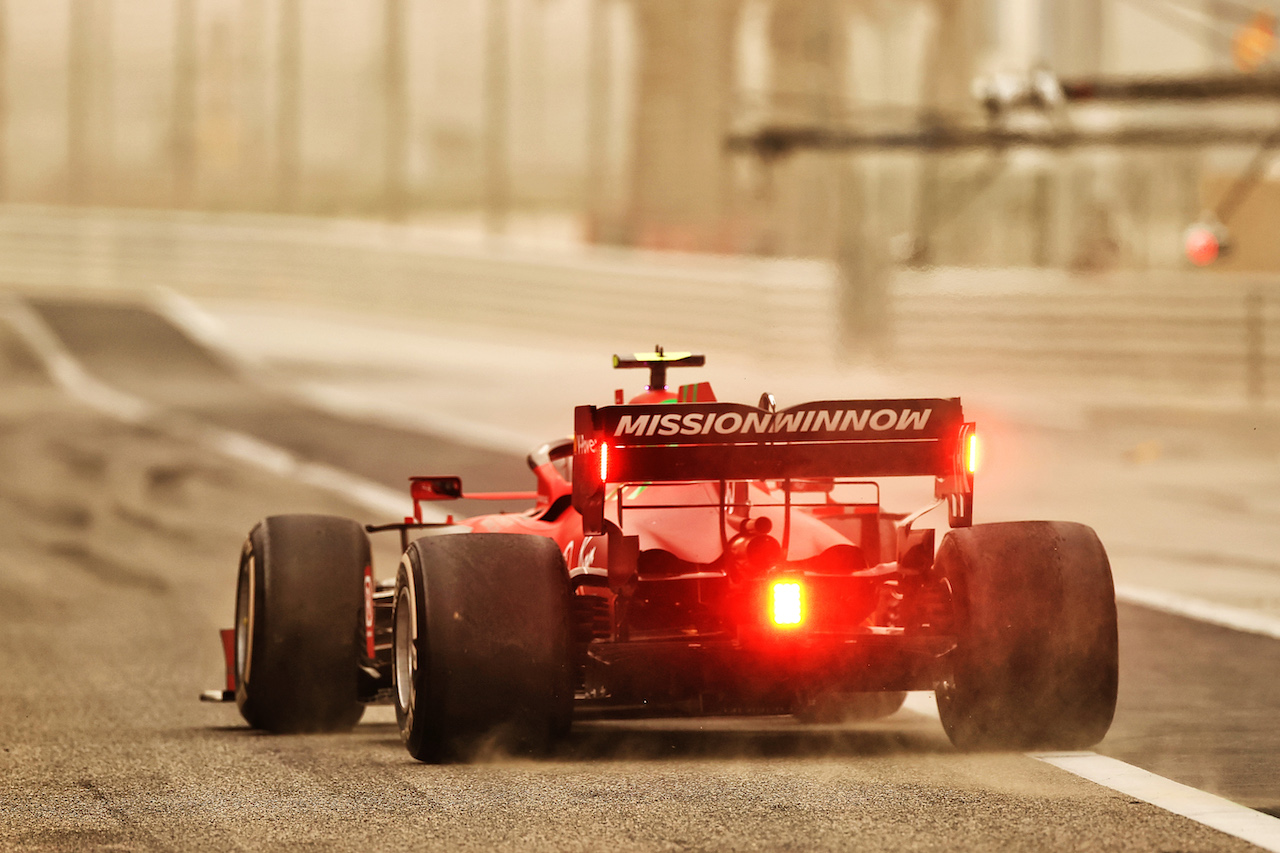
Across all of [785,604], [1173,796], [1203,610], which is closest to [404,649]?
[785,604]

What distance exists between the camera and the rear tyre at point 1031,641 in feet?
24.2

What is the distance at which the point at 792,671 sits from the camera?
24.3 ft

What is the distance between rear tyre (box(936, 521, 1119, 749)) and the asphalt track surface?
169 mm

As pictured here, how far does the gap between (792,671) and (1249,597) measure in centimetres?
635

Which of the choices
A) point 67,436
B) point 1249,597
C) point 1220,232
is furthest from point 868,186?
point 1249,597

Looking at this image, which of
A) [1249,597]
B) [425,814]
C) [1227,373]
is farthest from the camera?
[1227,373]

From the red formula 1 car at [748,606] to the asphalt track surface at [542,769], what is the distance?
0.74 ft

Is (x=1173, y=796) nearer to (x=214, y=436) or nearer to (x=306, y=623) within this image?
(x=306, y=623)

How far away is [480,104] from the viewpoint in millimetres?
52781

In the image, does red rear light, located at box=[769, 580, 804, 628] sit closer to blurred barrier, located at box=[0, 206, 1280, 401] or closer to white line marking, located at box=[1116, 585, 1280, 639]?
white line marking, located at box=[1116, 585, 1280, 639]

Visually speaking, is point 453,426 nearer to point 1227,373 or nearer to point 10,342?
point 1227,373

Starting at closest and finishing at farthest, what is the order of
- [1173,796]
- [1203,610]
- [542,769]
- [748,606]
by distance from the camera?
[1173,796] → [542,769] → [748,606] → [1203,610]

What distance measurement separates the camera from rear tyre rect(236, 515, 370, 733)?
8.77 metres

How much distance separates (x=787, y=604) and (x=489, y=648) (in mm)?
1019
